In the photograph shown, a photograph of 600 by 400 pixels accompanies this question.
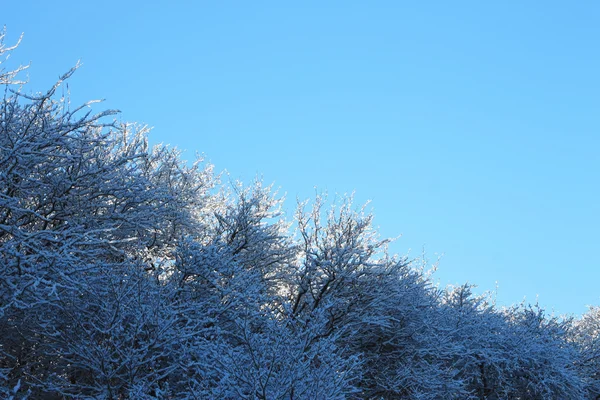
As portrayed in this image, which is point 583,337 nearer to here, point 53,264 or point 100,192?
point 100,192

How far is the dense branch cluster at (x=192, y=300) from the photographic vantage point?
961cm

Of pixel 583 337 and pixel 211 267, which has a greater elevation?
pixel 583 337

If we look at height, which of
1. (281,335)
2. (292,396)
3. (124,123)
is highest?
(124,123)

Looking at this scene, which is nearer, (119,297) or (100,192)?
(119,297)

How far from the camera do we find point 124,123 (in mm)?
19156

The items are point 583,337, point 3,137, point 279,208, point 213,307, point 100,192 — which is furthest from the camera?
point 583,337

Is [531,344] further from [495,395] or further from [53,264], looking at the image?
[53,264]

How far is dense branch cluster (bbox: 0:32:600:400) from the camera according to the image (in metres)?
9.61

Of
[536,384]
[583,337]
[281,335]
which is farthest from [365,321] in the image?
[583,337]

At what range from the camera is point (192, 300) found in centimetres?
1251

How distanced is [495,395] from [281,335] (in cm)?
1432

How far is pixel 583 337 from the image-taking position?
31281mm

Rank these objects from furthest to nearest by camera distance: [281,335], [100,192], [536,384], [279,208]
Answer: [536,384]
[279,208]
[100,192]
[281,335]

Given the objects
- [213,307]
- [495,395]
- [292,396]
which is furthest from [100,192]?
[495,395]
